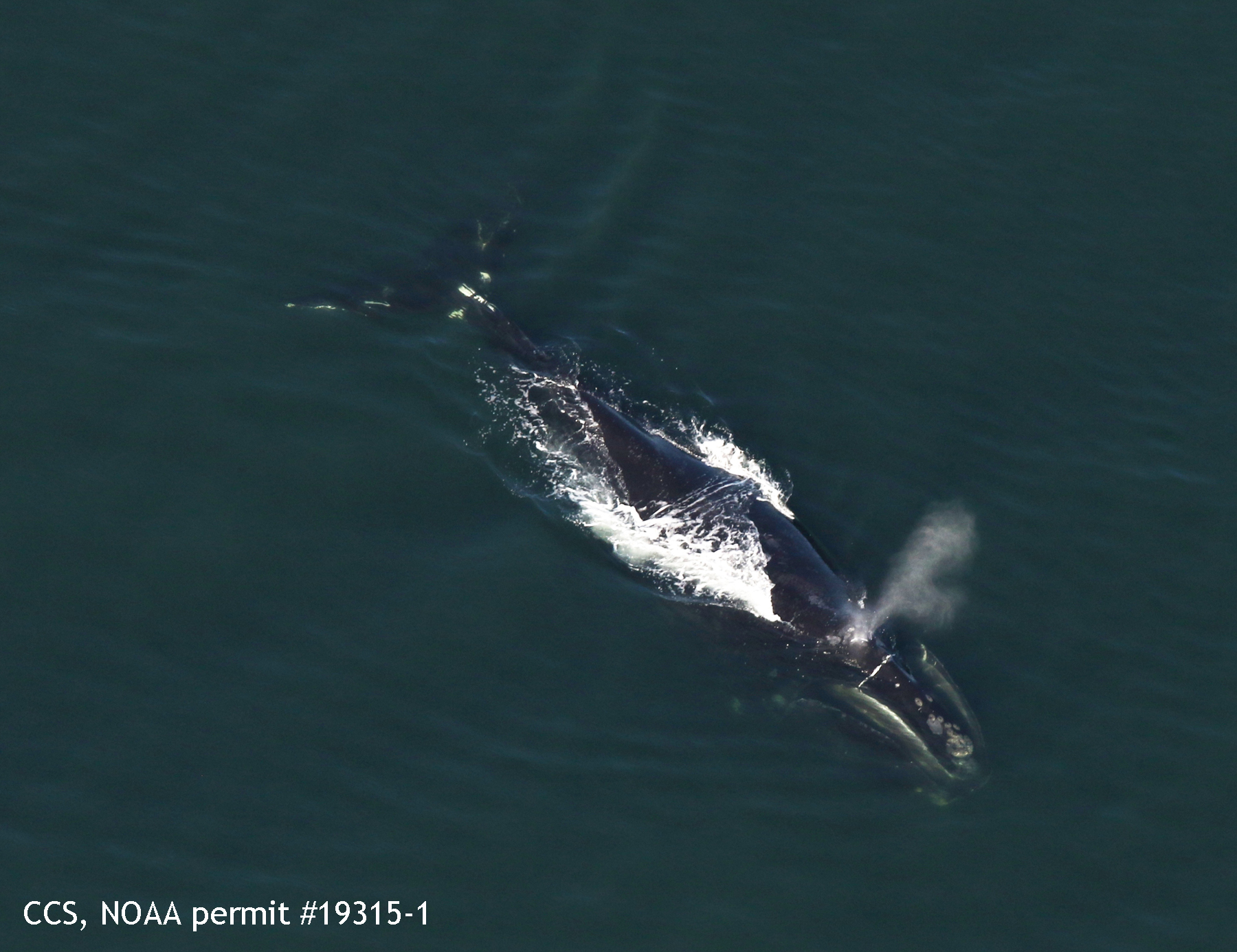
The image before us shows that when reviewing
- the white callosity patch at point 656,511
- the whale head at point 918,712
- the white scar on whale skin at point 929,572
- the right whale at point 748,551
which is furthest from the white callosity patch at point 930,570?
the white callosity patch at point 656,511

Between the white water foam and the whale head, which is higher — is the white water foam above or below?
above

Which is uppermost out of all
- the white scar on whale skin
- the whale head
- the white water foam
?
the white water foam

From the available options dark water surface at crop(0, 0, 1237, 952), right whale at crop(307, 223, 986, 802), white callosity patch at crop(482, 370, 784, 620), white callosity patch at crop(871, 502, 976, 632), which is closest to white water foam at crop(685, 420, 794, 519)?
white callosity patch at crop(482, 370, 784, 620)

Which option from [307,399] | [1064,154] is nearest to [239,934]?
[307,399]

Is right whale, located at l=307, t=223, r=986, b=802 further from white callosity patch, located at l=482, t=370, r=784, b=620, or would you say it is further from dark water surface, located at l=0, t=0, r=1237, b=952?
dark water surface, located at l=0, t=0, r=1237, b=952

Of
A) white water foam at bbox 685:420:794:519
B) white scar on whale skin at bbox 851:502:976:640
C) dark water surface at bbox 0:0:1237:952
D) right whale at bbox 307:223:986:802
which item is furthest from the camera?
white water foam at bbox 685:420:794:519

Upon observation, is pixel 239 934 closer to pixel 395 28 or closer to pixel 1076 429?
pixel 1076 429
